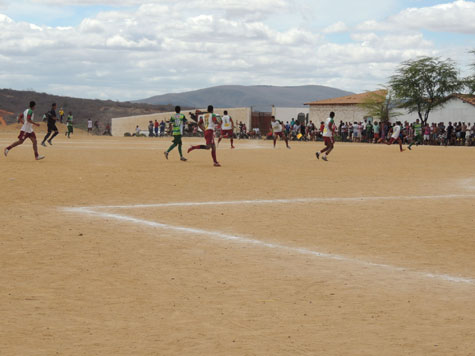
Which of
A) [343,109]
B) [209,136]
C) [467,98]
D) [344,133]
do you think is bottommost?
[344,133]

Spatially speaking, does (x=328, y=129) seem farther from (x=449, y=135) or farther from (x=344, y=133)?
(x=344, y=133)

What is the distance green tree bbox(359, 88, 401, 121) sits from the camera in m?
65.5

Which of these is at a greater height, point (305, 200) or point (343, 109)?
point (343, 109)

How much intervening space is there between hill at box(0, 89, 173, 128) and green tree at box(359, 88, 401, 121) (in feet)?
173

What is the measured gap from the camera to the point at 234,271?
8.02 metres

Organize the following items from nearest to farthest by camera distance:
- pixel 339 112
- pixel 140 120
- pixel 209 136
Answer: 1. pixel 209 136
2. pixel 339 112
3. pixel 140 120

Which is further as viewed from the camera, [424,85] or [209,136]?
[424,85]

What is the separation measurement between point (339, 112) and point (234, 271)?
63.7m

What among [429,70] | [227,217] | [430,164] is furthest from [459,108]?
[227,217]

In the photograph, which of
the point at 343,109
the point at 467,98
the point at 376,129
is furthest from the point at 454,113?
the point at 343,109

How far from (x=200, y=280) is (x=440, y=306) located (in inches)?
92.2

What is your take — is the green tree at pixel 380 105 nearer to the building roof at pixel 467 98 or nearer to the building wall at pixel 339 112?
the building wall at pixel 339 112

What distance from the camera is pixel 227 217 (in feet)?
39.5

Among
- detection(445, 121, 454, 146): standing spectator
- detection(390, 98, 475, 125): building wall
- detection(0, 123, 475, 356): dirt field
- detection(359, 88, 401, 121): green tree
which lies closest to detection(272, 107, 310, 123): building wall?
detection(359, 88, 401, 121): green tree
